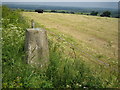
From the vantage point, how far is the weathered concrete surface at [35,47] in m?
4.04

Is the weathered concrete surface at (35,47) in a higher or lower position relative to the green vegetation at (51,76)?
higher

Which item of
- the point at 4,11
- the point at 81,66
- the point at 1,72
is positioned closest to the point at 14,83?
the point at 1,72

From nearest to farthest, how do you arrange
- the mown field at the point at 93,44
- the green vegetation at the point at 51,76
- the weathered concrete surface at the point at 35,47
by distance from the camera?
the green vegetation at the point at 51,76 < the weathered concrete surface at the point at 35,47 < the mown field at the point at 93,44

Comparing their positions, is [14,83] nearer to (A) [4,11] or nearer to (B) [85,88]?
(B) [85,88]

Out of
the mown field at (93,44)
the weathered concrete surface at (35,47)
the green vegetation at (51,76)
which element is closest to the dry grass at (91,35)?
the mown field at (93,44)

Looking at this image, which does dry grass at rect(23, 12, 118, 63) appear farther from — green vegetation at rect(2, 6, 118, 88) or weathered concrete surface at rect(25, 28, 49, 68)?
weathered concrete surface at rect(25, 28, 49, 68)

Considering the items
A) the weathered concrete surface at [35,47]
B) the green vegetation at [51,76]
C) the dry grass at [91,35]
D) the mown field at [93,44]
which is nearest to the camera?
the green vegetation at [51,76]

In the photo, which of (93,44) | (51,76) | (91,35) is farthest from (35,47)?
(91,35)

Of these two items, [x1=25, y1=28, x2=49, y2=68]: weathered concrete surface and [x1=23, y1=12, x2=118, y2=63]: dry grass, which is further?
[x1=23, y1=12, x2=118, y2=63]: dry grass

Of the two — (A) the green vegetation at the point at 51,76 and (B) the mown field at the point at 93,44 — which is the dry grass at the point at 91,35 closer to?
(B) the mown field at the point at 93,44

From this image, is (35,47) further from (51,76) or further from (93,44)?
(93,44)

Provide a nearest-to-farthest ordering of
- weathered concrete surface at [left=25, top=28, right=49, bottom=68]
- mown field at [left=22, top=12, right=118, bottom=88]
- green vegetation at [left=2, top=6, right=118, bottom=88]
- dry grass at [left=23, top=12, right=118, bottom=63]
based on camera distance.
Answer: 1. green vegetation at [left=2, top=6, right=118, bottom=88]
2. weathered concrete surface at [left=25, top=28, right=49, bottom=68]
3. mown field at [left=22, top=12, right=118, bottom=88]
4. dry grass at [left=23, top=12, right=118, bottom=63]

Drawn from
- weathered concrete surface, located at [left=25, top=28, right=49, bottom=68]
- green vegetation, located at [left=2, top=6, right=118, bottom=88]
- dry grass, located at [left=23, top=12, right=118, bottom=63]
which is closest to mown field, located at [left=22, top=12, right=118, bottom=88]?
dry grass, located at [left=23, top=12, right=118, bottom=63]

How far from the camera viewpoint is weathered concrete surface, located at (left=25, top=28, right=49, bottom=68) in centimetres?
404
